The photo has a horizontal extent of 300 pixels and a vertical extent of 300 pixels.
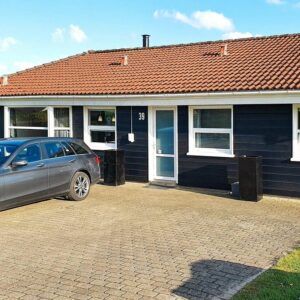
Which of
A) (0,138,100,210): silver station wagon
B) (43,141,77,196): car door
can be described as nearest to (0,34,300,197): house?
(0,138,100,210): silver station wagon

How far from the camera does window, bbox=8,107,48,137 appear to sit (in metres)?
16.8

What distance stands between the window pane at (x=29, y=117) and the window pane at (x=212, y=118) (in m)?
5.57

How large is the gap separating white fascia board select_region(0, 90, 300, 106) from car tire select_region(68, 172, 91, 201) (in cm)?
327

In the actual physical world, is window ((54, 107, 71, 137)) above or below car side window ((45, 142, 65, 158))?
above

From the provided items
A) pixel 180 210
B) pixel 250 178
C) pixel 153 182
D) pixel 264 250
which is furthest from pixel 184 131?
pixel 264 250

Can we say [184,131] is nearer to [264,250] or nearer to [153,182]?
[153,182]

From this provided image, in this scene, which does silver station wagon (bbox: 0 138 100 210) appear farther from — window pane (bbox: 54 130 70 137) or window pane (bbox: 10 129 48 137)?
window pane (bbox: 10 129 48 137)

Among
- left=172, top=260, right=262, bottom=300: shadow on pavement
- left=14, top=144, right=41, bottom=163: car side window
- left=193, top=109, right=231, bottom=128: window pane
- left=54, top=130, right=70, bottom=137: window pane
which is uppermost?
left=193, top=109, right=231, bottom=128: window pane

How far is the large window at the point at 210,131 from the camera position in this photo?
43.8 ft

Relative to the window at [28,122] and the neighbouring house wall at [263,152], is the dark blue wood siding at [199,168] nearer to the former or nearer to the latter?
the neighbouring house wall at [263,152]

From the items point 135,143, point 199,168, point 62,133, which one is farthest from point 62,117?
point 199,168

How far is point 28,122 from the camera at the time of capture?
17.1 m

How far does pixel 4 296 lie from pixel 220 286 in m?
2.55

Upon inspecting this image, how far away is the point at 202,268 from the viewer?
6695mm
